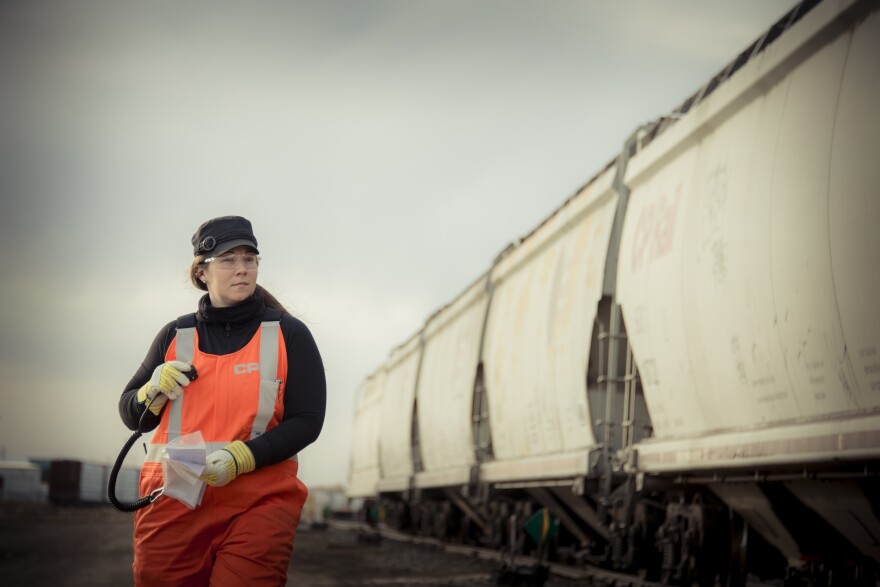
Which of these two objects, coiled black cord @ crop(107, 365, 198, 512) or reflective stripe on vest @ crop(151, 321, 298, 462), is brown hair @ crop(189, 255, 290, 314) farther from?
coiled black cord @ crop(107, 365, 198, 512)

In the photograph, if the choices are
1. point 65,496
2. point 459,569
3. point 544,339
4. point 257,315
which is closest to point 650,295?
point 544,339

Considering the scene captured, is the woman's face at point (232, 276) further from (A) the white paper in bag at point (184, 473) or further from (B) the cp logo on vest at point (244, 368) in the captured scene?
(A) the white paper in bag at point (184, 473)

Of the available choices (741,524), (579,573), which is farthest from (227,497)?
(579,573)

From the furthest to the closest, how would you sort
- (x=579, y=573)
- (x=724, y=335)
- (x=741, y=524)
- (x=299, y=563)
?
(x=299, y=563) → (x=579, y=573) → (x=741, y=524) → (x=724, y=335)

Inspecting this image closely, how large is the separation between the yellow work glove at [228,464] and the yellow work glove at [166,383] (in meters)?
0.27

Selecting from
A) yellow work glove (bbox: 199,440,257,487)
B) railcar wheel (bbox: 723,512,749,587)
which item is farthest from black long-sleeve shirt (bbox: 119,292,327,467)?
railcar wheel (bbox: 723,512,749,587)

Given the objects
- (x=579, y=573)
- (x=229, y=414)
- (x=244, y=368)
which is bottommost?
(x=579, y=573)

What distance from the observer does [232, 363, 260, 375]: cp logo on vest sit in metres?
3.45

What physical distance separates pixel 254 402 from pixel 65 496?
5669 centimetres

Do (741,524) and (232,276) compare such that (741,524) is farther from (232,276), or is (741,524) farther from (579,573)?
(232,276)

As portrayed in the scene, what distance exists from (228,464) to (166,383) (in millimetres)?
367

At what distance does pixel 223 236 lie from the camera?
3.55m

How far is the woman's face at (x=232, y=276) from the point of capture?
3.54 metres

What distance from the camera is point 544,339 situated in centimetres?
1268
